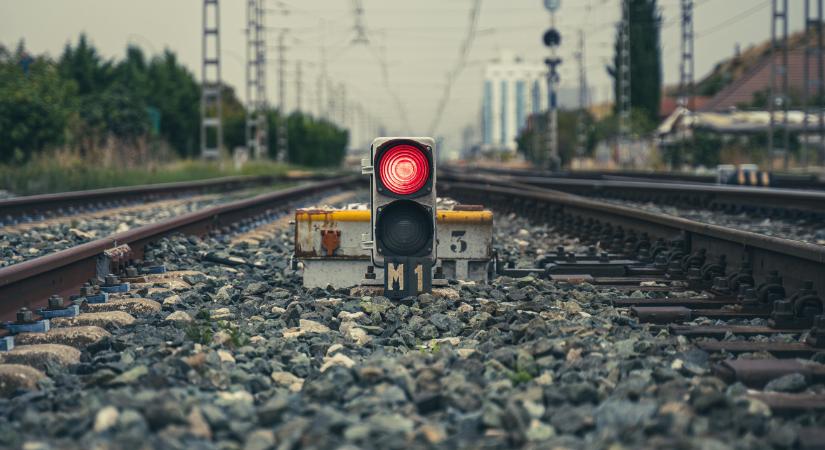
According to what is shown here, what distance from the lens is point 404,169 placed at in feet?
17.6

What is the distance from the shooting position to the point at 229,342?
426 cm

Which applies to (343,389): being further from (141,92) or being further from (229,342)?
(141,92)

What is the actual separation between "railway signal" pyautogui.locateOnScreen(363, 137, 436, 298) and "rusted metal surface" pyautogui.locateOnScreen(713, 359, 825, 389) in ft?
6.78

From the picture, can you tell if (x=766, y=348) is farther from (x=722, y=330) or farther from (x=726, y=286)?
(x=726, y=286)

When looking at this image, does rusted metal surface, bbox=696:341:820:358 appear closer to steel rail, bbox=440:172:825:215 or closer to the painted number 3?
the painted number 3

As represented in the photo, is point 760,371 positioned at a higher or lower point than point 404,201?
lower

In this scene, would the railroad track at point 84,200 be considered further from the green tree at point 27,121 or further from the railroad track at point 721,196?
the railroad track at point 721,196

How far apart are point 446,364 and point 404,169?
1729 millimetres

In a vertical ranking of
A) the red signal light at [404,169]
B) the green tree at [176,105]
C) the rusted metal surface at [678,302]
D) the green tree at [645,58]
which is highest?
the green tree at [645,58]

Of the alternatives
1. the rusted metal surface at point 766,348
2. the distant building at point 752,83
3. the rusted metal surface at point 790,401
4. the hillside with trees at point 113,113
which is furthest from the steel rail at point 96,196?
the distant building at point 752,83

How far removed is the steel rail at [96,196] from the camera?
12539mm

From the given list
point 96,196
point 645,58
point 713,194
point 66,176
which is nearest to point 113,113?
point 66,176

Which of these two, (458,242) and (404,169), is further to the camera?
(458,242)

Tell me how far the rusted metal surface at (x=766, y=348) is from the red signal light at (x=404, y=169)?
1.81 m
